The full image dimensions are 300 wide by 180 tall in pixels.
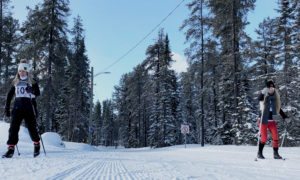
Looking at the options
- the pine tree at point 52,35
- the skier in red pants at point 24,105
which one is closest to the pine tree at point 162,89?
the pine tree at point 52,35

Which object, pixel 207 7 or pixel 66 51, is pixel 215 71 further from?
pixel 66 51

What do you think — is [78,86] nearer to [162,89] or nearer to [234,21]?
[162,89]

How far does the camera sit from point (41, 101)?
19.4 m

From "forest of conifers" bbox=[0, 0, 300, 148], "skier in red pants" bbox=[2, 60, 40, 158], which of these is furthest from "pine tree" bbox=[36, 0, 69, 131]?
"skier in red pants" bbox=[2, 60, 40, 158]

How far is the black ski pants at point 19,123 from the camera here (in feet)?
14.5

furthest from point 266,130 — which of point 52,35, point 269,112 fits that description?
point 52,35

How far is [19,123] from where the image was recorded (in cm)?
452

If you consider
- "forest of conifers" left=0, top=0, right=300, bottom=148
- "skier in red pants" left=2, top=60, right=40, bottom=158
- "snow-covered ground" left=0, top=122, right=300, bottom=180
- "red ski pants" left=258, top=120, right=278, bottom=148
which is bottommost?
"snow-covered ground" left=0, top=122, right=300, bottom=180

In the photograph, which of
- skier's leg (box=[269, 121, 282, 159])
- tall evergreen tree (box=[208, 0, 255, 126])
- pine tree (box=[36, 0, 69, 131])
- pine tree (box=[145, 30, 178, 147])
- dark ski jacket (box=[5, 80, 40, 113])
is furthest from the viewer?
pine tree (box=[145, 30, 178, 147])

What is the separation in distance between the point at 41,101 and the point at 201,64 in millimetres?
14923

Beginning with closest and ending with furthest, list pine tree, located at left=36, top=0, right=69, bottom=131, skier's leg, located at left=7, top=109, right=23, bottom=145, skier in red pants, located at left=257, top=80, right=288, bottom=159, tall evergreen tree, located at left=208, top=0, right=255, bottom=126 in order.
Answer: skier's leg, located at left=7, top=109, right=23, bottom=145
skier in red pants, located at left=257, top=80, right=288, bottom=159
tall evergreen tree, located at left=208, top=0, right=255, bottom=126
pine tree, located at left=36, top=0, right=69, bottom=131

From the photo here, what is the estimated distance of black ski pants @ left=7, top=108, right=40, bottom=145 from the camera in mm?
4406

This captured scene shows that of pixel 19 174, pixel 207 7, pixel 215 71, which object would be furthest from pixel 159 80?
pixel 19 174

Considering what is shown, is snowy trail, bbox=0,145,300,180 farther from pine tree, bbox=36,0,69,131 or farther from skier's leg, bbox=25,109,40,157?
pine tree, bbox=36,0,69,131
